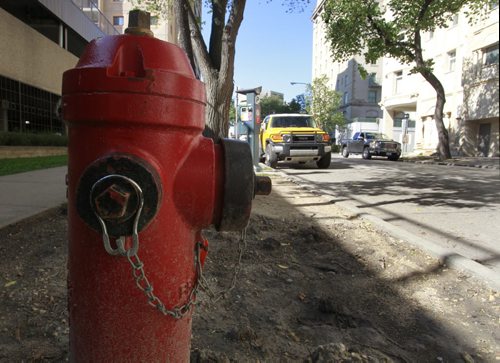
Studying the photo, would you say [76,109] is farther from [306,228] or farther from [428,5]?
[428,5]

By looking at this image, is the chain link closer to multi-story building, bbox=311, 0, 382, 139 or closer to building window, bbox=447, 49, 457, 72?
building window, bbox=447, 49, 457, 72

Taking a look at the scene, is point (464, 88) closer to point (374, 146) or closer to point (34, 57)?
point (374, 146)

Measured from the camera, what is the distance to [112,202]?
106 centimetres

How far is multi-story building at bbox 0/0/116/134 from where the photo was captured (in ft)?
51.3

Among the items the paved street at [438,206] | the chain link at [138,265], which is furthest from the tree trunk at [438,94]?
the chain link at [138,265]

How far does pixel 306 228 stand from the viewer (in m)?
4.93

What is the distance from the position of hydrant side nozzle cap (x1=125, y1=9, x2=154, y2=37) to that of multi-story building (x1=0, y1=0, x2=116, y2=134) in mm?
16312

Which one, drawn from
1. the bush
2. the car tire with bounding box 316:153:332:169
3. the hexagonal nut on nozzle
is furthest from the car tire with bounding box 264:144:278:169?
the hexagonal nut on nozzle

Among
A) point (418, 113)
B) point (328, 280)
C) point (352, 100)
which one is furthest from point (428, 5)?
point (352, 100)

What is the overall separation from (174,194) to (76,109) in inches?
14.0

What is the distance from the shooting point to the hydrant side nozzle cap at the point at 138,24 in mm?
1265

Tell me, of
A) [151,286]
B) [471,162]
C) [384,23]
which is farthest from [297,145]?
[151,286]

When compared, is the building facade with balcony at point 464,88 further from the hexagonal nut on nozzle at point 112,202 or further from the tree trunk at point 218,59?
the hexagonal nut on nozzle at point 112,202

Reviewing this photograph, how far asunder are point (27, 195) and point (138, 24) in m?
5.49
